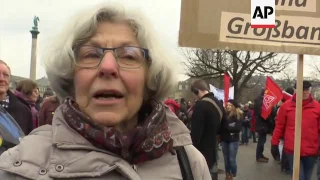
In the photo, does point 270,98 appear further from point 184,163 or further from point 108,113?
point 108,113

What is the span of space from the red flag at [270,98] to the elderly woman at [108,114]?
9.00m

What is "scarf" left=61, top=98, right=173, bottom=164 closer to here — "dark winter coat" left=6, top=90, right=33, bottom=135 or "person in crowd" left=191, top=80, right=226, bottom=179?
"dark winter coat" left=6, top=90, right=33, bottom=135

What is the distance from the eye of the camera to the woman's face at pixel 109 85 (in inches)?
61.2

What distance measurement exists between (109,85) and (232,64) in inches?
1286

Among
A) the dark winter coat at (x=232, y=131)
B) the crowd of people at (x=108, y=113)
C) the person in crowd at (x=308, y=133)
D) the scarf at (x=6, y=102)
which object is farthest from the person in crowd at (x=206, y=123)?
the crowd of people at (x=108, y=113)

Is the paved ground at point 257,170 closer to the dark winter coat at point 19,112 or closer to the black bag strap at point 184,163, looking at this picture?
the dark winter coat at point 19,112

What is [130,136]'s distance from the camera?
1576mm

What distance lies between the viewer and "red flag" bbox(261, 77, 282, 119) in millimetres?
10484

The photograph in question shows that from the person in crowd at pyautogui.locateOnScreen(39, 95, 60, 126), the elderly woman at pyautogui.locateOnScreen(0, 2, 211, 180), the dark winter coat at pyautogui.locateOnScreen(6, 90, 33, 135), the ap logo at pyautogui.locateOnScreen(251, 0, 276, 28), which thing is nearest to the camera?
the elderly woman at pyautogui.locateOnScreen(0, 2, 211, 180)

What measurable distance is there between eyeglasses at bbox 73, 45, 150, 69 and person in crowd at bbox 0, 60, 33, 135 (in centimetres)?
249

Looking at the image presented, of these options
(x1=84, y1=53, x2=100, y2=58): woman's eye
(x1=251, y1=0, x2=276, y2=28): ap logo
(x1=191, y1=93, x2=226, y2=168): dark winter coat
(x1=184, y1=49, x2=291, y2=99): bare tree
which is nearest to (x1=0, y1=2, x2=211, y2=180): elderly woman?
(x1=84, y1=53, x2=100, y2=58): woman's eye

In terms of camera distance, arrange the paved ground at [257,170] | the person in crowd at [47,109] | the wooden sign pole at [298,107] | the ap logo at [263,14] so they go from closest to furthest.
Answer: the ap logo at [263,14]
the wooden sign pole at [298,107]
the person in crowd at [47,109]
the paved ground at [257,170]

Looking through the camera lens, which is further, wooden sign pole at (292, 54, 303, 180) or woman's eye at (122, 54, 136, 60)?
wooden sign pole at (292, 54, 303, 180)

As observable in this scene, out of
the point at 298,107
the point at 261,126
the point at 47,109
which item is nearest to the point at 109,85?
the point at 298,107
